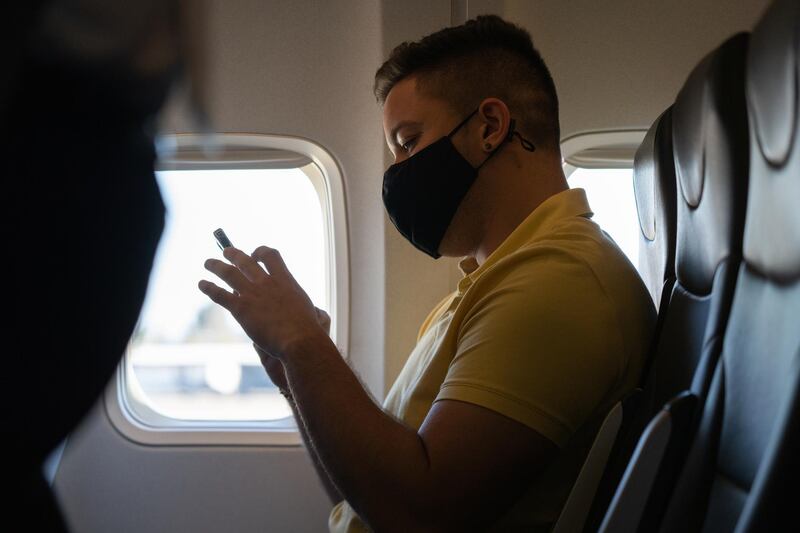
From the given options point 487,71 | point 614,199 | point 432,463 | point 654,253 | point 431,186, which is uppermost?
point 487,71

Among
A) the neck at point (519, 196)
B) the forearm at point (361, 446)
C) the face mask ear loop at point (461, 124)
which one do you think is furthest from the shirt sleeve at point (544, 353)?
the face mask ear loop at point (461, 124)

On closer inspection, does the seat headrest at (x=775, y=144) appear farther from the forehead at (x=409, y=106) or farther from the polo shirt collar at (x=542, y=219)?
the forehead at (x=409, y=106)

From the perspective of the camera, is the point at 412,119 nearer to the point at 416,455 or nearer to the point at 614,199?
the point at 416,455

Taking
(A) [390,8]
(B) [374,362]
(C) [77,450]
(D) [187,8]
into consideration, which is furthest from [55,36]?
(C) [77,450]

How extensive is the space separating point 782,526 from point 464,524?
525 millimetres

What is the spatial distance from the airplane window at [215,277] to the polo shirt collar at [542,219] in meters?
1.24

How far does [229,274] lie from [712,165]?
0.84 meters

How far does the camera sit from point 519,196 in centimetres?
150

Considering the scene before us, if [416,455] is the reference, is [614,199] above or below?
above

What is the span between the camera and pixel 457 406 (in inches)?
42.1

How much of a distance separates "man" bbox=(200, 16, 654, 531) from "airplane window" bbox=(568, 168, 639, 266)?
3.35ft

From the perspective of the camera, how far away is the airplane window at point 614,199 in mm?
2551

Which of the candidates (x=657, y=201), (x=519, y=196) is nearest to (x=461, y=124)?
(x=519, y=196)

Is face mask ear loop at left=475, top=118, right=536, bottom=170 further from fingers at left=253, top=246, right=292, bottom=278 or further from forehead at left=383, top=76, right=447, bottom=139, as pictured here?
fingers at left=253, top=246, right=292, bottom=278
